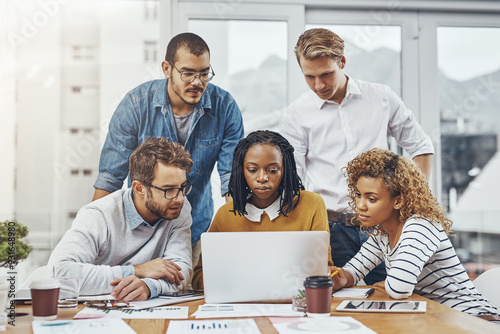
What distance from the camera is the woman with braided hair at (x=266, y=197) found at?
81.4 inches

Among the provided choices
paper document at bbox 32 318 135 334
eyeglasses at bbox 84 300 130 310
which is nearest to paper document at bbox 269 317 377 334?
paper document at bbox 32 318 135 334

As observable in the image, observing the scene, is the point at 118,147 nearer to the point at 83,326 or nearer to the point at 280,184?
the point at 280,184

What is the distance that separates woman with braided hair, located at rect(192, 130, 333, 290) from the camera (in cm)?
207

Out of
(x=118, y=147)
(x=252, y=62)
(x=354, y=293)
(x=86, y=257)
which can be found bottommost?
(x=354, y=293)

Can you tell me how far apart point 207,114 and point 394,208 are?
3.62ft

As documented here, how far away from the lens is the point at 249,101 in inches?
115

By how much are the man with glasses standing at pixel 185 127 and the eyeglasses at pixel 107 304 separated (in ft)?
3.34

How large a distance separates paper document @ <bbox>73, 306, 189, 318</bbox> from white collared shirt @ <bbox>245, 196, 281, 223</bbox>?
2.18ft

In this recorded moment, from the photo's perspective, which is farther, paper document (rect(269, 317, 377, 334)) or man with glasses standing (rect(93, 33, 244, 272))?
man with glasses standing (rect(93, 33, 244, 272))

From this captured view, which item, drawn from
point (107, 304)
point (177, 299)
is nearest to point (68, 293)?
point (107, 304)

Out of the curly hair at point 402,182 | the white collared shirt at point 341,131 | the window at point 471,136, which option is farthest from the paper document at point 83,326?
the window at point 471,136

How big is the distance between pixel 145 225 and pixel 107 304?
1.66 feet

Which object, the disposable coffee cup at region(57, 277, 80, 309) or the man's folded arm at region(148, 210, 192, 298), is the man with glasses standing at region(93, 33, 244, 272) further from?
the disposable coffee cup at region(57, 277, 80, 309)

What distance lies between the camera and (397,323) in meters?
1.29
